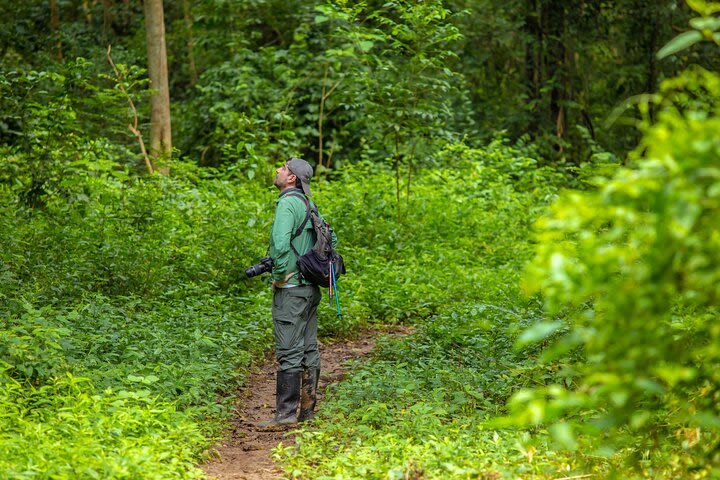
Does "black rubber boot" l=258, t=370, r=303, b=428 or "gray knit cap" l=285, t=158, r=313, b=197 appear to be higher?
"gray knit cap" l=285, t=158, r=313, b=197

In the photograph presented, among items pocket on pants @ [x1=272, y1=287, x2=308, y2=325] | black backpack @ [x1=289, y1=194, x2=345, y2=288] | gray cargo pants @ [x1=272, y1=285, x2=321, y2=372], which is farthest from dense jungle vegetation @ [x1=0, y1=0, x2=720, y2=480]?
black backpack @ [x1=289, y1=194, x2=345, y2=288]

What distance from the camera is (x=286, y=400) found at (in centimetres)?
680

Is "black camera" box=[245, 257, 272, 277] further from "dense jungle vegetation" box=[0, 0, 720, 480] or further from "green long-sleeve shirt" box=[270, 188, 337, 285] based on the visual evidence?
"dense jungle vegetation" box=[0, 0, 720, 480]

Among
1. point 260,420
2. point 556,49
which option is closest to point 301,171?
point 260,420

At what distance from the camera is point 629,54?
19.0 m

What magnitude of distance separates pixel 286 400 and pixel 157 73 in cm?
931

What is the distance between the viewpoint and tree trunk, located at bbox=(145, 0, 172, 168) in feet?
46.6

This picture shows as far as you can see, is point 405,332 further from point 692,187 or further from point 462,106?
point 462,106

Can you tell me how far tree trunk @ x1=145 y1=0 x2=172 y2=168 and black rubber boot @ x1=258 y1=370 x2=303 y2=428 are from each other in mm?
8212

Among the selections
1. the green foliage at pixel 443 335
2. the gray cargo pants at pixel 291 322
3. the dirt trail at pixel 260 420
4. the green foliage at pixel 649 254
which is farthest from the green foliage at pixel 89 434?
the green foliage at pixel 649 254

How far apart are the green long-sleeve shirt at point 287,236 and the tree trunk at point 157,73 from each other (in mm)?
7863

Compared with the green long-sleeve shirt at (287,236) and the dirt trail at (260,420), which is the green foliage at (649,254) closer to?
the dirt trail at (260,420)

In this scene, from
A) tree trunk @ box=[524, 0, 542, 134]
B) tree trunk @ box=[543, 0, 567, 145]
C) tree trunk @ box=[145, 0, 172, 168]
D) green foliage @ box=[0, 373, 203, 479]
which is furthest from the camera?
tree trunk @ box=[524, 0, 542, 134]

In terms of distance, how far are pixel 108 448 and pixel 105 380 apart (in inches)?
55.5
